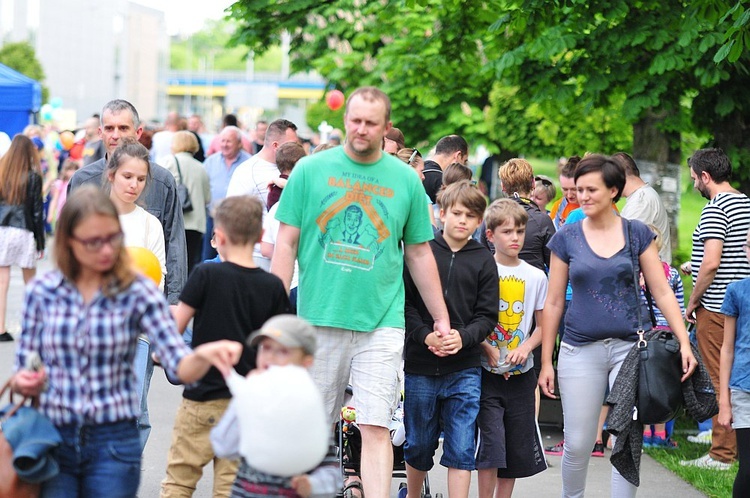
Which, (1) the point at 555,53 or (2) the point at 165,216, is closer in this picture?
(2) the point at 165,216

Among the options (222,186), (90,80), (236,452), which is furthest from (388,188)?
(90,80)

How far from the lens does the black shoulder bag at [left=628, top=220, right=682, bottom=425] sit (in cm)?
588

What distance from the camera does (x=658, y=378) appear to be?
19.3 ft

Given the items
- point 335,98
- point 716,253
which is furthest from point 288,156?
point 335,98

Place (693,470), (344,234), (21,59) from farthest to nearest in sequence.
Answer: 1. (21,59)
2. (693,470)
3. (344,234)

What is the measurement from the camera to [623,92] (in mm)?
11461

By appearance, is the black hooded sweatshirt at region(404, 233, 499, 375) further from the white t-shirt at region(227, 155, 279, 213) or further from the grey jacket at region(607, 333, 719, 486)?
the white t-shirt at region(227, 155, 279, 213)

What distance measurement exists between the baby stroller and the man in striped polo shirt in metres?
2.53

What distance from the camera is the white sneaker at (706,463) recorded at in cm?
827

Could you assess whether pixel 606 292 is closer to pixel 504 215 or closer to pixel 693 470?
pixel 504 215

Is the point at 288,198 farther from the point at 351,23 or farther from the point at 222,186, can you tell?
the point at 351,23

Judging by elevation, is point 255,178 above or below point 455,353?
above

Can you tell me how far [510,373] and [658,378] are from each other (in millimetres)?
819

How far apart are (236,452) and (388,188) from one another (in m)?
1.98
